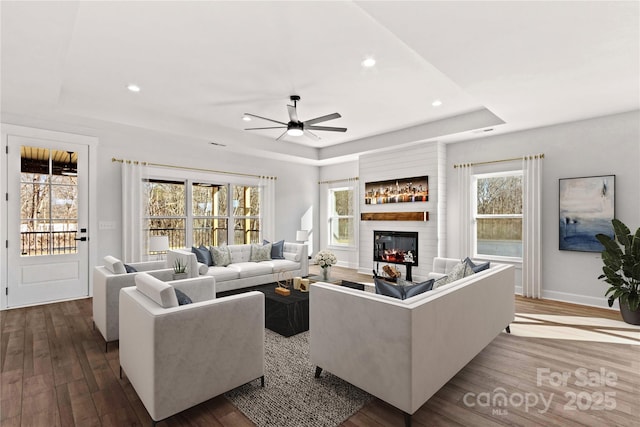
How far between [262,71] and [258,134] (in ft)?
9.23

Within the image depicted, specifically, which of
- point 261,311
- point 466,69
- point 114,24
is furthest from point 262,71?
point 261,311

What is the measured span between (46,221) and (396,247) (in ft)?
19.0

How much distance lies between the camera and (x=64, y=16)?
2145 millimetres

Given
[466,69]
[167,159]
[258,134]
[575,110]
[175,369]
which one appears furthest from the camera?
[258,134]

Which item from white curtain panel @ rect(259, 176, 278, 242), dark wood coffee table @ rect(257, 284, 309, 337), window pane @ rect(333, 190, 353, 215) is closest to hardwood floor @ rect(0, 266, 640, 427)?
dark wood coffee table @ rect(257, 284, 309, 337)

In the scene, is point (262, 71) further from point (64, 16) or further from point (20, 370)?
point (20, 370)

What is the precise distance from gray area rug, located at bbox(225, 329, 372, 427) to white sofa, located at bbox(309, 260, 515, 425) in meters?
0.15

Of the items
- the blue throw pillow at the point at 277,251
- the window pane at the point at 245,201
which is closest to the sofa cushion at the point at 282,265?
the blue throw pillow at the point at 277,251

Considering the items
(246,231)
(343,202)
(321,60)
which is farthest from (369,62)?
(343,202)

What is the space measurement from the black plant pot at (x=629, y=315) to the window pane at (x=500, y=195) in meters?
1.81

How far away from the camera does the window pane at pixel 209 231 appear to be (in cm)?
628

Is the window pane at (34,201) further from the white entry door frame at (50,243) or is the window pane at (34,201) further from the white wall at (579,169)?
the white wall at (579,169)

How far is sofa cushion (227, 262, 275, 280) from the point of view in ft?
16.5

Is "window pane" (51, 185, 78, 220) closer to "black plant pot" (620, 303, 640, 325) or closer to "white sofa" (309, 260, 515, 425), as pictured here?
"white sofa" (309, 260, 515, 425)
